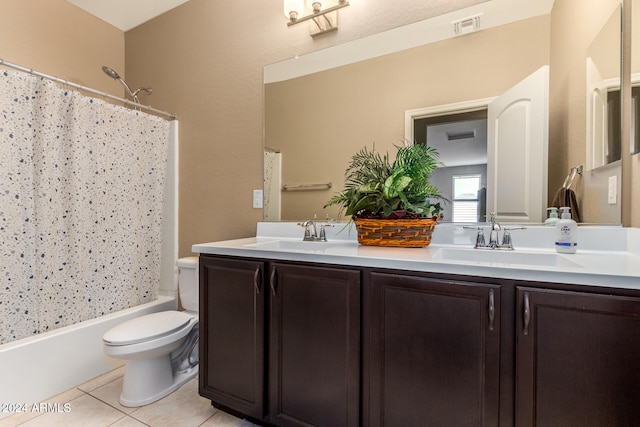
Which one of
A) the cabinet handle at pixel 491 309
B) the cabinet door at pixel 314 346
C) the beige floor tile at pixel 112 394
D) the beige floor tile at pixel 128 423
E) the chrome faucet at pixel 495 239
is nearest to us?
the cabinet handle at pixel 491 309

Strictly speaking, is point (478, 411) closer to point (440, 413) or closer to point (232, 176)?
point (440, 413)

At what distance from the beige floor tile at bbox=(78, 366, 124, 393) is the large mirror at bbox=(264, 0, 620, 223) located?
4.40ft

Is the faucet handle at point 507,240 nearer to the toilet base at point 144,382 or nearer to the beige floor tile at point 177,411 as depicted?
the beige floor tile at point 177,411

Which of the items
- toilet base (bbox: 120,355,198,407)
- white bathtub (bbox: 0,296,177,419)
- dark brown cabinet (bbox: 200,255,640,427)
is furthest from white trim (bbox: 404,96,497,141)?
white bathtub (bbox: 0,296,177,419)

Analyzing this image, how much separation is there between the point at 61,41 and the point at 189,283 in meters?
2.05

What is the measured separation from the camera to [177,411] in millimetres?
1502

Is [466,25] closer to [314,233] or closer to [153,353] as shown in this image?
[314,233]

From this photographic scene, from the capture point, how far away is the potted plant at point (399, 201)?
133 centimetres

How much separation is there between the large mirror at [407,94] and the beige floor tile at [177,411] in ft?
3.55

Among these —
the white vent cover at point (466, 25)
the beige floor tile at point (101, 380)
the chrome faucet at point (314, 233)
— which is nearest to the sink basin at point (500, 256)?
A: the chrome faucet at point (314, 233)

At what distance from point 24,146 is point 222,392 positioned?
5.44ft

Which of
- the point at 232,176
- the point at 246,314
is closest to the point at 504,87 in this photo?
the point at 246,314

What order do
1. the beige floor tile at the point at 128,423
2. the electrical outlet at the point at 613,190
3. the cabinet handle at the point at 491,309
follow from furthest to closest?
the beige floor tile at the point at 128,423 < the electrical outlet at the point at 613,190 < the cabinet handle at the point at 491,309

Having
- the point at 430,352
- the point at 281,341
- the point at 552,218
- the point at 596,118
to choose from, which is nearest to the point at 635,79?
the point at 596,118
